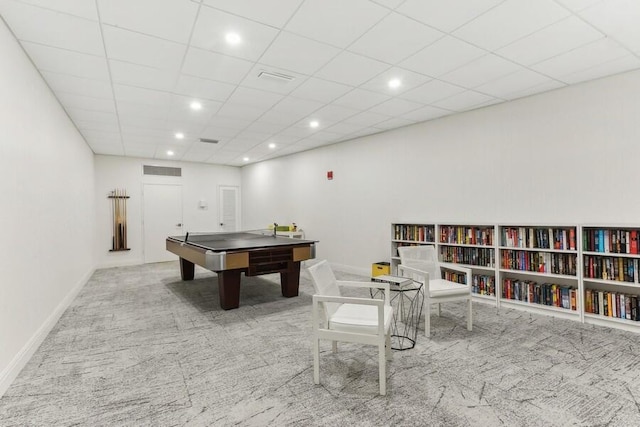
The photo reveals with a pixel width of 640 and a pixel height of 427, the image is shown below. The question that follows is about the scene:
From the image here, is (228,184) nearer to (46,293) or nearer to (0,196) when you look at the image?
(46,293)

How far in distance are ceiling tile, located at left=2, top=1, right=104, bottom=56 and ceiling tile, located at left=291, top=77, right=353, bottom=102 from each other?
1981 mm

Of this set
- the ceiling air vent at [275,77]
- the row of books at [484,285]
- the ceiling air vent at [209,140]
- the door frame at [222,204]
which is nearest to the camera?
the ceiling air vent at [275,77]

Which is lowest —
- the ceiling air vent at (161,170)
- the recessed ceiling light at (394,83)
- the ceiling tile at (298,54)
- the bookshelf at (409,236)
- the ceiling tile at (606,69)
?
the bookshelf at (409,236)

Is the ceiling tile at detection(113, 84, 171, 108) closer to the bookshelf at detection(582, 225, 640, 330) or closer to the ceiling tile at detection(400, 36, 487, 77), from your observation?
the ceiling tile at detection(400, 36, 487, 77)

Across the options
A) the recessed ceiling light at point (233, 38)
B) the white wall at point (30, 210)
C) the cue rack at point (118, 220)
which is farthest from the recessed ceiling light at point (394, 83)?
the cue rack at point (118, 220)

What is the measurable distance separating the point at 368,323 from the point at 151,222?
7.79m

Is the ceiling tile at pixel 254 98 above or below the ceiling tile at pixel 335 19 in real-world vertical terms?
above

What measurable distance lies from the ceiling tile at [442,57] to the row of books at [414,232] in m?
2.43

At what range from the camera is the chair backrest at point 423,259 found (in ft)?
12.5

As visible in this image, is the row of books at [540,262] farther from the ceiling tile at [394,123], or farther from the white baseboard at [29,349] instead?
the white baseboard at [29,349]

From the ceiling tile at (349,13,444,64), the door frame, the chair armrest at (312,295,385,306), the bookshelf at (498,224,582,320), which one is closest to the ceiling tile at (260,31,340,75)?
the ceiling tile at (349,13,444,64)

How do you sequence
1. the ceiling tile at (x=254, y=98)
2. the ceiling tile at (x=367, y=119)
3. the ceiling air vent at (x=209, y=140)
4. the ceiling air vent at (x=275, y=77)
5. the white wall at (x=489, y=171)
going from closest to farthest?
1. the ceiling air vent at (x=275, y=77)
2. the white wall at (x=489, y=171)
3. the ceiling tile at (x=254, y=98)
4. the ceiling tile at (x=367, y=119)
5. the ceiling air vent at (x=209, y=140)

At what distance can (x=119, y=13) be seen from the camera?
2.34 metres

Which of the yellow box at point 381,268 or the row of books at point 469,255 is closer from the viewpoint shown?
the row of books at point 469,255
